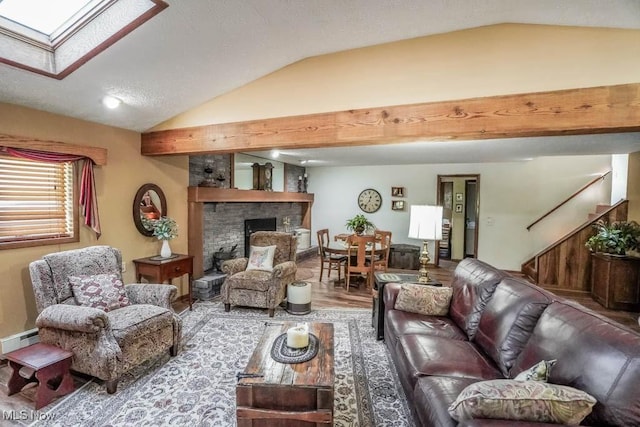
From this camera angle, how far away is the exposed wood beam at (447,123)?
7.17 ft

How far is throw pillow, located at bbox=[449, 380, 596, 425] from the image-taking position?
113cm

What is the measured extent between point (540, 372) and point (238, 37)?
111 inches

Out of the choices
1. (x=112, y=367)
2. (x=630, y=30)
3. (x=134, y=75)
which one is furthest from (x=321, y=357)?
(x=630, y=30)

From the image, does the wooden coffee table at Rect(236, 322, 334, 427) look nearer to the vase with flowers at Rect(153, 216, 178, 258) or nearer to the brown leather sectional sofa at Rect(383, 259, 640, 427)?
the brown leather sectional sofa at Rect(383, 259, 640, 427)

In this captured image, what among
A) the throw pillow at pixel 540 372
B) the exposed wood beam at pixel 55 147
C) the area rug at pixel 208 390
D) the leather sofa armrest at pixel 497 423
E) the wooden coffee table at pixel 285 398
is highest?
the exposed wood beam at pixel 55 147

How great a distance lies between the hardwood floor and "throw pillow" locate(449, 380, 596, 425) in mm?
2630

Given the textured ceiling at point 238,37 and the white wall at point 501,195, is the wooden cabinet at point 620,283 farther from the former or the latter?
the textured ceiling at point 238,37

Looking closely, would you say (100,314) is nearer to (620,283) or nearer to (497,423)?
(497,423)

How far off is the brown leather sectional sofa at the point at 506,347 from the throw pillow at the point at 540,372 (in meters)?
0.03

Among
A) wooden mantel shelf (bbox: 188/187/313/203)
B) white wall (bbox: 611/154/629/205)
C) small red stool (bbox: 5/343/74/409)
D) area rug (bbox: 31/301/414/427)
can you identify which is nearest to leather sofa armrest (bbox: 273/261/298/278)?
area rug (bbox: 31/301/414/427)

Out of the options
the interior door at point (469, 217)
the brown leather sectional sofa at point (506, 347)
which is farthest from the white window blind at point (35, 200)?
the interior door at point (469, 217)

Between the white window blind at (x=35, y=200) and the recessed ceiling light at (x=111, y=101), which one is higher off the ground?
the recessed ceiling light at (x=111, y=101)

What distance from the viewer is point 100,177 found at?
10.8ft

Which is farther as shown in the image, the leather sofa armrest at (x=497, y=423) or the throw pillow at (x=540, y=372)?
the throw pillow at (x=540, y=372)
